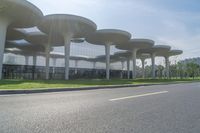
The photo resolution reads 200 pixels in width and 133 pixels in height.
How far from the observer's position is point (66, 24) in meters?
34.8

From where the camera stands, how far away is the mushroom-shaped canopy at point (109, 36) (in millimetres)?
42312

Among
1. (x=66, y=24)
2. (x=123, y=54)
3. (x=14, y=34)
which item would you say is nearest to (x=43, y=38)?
(x=14, y=34)

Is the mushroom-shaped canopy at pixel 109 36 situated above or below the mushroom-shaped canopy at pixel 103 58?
above

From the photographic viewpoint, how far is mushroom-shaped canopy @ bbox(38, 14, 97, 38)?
3300 centimetres

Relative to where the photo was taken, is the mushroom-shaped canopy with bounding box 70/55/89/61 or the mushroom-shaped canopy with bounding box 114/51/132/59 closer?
the mushroom-shaped canopy with bounding box 70/55/89/61

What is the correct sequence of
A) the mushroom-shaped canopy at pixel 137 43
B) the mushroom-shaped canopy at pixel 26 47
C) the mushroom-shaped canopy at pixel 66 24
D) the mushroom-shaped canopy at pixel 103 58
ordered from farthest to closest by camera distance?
the mushroom-shaped canopy at pixel 103 58 < the mushroom-shaped canopy at pixel 26 47 < the mushroom-shaped canopy at pixel 137 43 < the mushroom-shaped canopy at pixel 66 24

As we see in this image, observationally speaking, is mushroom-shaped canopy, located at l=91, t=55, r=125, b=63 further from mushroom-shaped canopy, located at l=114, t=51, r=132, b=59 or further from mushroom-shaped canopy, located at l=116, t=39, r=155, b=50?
mushroom-shaped canopy, located at l=116, t=39, r=155, b=50

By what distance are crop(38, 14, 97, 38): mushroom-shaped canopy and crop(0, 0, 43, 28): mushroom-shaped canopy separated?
3.00 meters

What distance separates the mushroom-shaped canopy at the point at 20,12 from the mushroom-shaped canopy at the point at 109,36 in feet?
51.6

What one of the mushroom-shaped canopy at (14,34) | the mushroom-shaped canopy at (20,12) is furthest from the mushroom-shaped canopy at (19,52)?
the mushroom-shaped canopy at (20,12)

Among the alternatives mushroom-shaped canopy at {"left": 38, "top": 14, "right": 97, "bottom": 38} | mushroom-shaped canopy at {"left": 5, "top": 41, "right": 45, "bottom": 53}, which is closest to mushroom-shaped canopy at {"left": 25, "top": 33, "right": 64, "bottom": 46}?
mushroom-shaped canopy at {"left": 38, "top": 14, "right": 97, "bottom": 38}

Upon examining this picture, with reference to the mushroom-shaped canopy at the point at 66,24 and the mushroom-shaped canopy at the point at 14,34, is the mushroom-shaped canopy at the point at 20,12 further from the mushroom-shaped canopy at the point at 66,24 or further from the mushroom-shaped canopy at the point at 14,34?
the mushroom-shaped canopy at the point at 14,34

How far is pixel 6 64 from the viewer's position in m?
52.4

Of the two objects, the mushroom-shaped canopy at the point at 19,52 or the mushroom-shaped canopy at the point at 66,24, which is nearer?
the mushroom-shaped canopy at the point at 66,24
